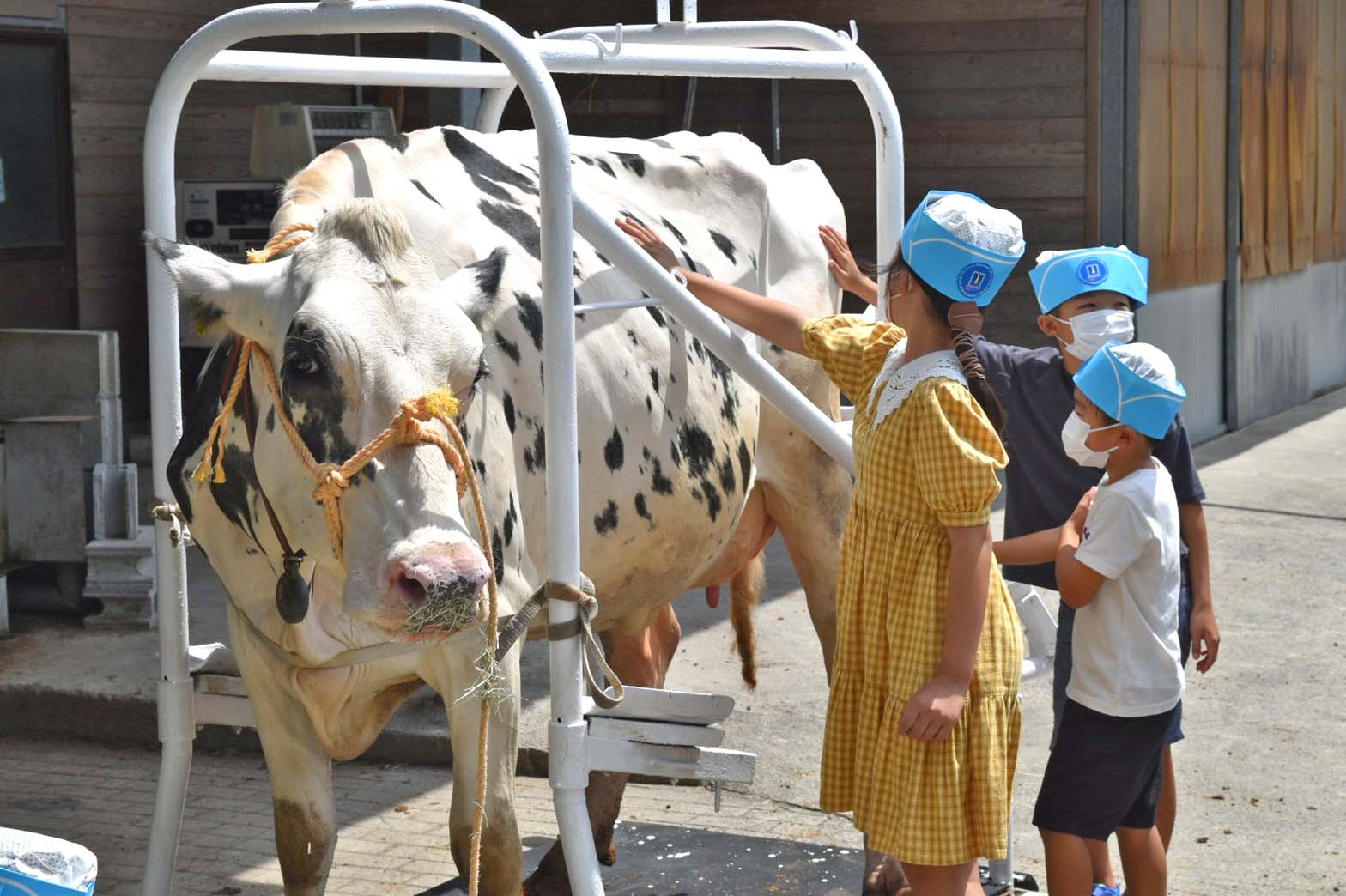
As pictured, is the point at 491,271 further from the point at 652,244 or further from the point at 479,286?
the point at 652,244

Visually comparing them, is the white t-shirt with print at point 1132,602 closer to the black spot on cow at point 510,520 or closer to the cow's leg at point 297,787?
the black spot on cow at point 510,520

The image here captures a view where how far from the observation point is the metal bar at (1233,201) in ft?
40.7

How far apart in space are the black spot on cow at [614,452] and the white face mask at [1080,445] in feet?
3.27

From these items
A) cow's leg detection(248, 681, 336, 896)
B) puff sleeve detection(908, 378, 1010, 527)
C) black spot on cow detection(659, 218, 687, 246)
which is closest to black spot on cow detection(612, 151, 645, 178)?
black spot on cow detection(659, 218, 687, 246)

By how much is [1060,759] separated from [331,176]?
1985 mm

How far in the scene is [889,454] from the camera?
333 cm

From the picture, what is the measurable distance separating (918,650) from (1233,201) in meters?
10.2

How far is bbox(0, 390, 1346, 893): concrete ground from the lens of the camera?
196 inches

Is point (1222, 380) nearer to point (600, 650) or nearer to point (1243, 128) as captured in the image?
point (1243, 128)

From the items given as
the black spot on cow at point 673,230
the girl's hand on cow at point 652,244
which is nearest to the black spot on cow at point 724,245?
the black spot on cow at point 673,230

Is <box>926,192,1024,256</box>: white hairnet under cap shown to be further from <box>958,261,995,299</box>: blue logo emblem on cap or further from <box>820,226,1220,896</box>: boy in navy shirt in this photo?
<box>820,226,1220,896</box>: boy in navy shirt

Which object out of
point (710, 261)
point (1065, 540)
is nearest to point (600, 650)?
point (1065, 540)

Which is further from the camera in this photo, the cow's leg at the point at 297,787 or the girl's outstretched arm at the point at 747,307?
the girl's outstretched arm at the point at 747,307

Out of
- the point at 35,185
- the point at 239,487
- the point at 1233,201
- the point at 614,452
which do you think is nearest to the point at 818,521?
the point at 614,452
